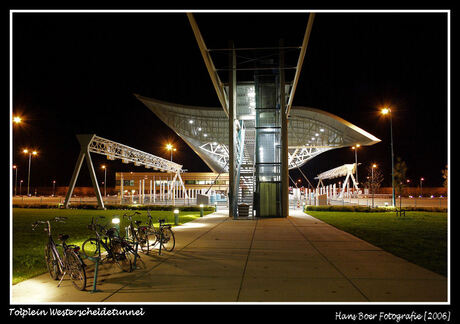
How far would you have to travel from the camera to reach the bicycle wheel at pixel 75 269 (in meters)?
6.31

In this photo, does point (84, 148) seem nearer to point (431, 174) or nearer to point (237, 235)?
point (237, 235)

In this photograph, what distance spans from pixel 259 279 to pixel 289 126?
122 ft

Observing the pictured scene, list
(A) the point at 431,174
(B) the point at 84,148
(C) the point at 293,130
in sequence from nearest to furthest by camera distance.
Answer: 1. (B) the point at 84,148
2. (C) the point at 293,130
3. (A) the point at 431,174

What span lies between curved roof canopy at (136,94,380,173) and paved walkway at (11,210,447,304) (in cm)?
2633

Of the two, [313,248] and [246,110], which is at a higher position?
[246,110]

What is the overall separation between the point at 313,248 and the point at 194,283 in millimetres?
5216

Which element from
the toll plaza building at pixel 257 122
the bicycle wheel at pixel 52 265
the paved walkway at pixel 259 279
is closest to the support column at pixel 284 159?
the toll plaza building at pixel 257 122

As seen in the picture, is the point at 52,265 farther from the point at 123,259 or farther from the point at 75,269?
the point at 123,259

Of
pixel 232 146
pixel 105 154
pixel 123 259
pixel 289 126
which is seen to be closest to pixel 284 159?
pixel 232 146

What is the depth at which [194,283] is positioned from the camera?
6738 mm

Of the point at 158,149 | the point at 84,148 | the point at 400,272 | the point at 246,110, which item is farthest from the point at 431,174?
the point at 400,272

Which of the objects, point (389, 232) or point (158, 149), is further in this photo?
point (158, 149)

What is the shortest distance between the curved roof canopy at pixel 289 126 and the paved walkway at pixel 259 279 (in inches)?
1037

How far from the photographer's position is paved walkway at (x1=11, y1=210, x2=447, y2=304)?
5.86 metres
